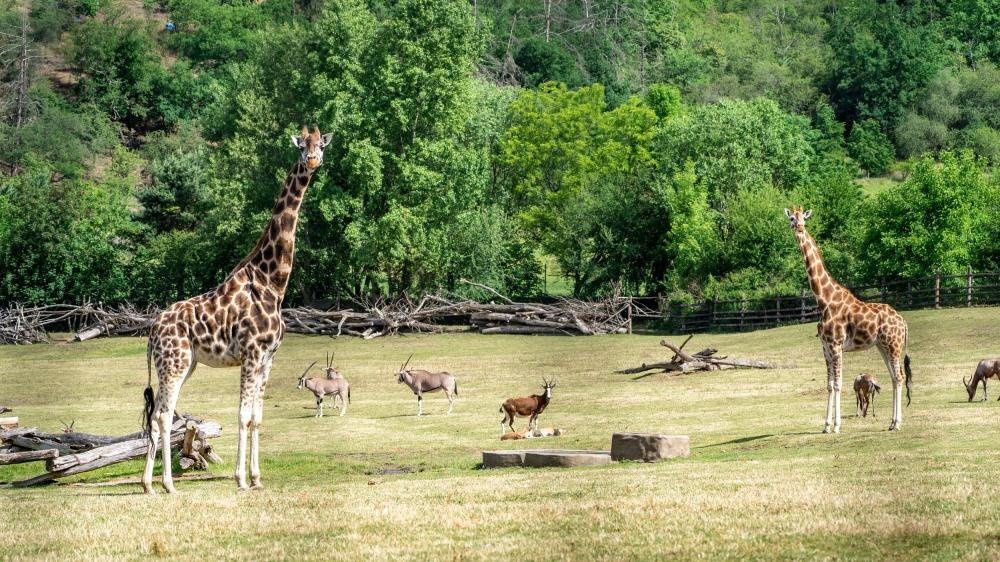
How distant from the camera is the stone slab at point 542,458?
2269 cm

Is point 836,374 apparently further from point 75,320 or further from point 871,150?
point 871,150

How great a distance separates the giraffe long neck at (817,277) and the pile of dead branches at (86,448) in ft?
42.8

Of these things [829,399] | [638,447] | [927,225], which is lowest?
[638,447]

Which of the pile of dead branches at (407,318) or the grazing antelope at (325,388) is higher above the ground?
the pile of dead branches at (407,318)

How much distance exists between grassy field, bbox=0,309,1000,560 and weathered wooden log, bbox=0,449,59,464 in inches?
36.5

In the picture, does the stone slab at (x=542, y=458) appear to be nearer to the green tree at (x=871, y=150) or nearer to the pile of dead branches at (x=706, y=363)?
the pile of dead branches at (x=706, y=363)

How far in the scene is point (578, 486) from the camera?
1880 centimetres

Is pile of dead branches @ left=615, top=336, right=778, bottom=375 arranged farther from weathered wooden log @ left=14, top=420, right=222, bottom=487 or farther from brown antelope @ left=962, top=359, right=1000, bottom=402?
weathered wooden log @ left=14, top=420, right=222, bottom=487

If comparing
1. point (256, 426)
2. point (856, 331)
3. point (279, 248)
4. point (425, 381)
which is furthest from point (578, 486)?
point (425, 381)

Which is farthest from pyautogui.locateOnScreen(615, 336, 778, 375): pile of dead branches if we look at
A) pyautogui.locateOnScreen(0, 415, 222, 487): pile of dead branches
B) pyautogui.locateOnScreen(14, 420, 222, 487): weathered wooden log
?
pyautogui.locateOnScreen(14, 420, 222, 487): weathered wooden log

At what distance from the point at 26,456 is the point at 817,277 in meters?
16.7

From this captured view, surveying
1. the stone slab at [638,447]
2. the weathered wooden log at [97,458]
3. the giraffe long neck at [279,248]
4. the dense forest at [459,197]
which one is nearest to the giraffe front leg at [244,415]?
the giraffe long neck at [279,248]

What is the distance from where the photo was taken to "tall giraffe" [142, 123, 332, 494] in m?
20.1

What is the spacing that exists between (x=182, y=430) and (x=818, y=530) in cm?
1341
